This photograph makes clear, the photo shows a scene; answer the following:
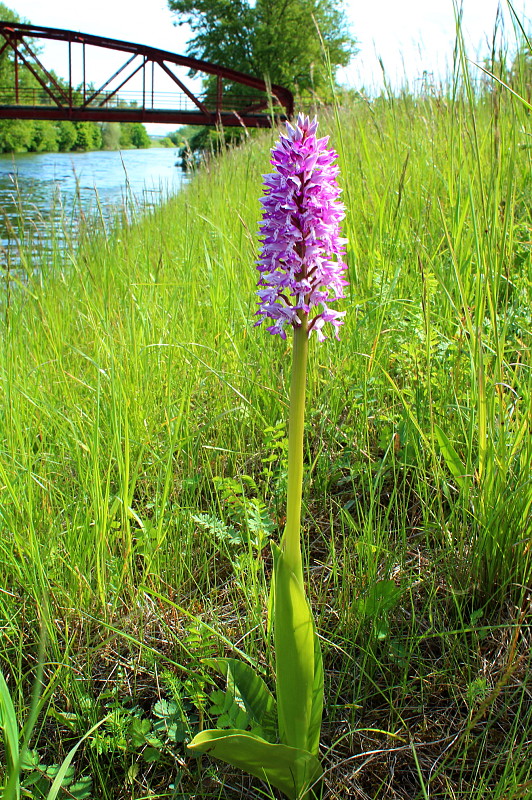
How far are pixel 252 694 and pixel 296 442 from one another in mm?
565

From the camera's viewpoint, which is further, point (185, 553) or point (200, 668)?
point (185, 553)

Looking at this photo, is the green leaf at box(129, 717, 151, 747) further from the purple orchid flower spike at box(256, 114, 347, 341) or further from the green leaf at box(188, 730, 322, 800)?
the purple orchid flower spike at box(256, 114, 347, 341)

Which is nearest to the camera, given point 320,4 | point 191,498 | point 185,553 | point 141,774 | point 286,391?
point 141,774

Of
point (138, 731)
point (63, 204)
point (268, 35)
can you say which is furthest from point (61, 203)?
point (268, 35)

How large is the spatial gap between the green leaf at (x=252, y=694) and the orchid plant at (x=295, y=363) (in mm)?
55

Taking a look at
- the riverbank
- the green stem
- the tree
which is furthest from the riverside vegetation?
the tree

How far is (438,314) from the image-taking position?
2117 mm

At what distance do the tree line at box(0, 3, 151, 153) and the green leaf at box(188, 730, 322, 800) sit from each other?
43.3 metres

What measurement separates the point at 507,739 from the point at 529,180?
8.12ft

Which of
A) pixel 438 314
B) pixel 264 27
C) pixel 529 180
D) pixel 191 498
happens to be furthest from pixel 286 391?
pixel 264 27

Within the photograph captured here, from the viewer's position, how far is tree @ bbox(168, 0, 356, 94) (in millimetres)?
40219

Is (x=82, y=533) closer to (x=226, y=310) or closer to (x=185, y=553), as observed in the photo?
(x=185, y=553)

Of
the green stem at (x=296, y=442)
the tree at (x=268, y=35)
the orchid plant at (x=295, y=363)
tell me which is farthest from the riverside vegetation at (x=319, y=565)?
the tree at (x=268, y=35)

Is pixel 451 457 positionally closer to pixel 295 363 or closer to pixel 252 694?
pixel 295 363
